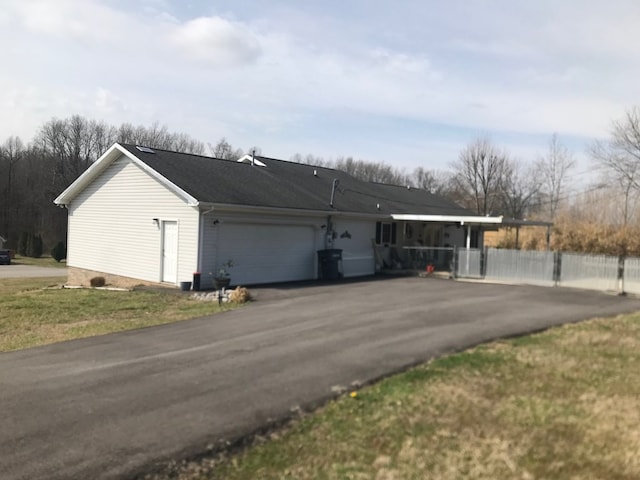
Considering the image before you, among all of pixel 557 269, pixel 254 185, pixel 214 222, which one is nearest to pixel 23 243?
pixel 254 185

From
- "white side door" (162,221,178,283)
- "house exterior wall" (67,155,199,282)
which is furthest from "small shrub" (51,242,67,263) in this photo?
"white side door" (162,221,178,283)

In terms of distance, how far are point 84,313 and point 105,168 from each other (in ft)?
29.5

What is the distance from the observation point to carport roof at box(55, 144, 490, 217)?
17188mm

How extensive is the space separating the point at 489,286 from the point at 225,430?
1409cm

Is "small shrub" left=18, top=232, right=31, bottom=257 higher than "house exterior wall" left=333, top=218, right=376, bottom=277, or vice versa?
"house exterior wall" left=333, top=218, right=376, bottom=277

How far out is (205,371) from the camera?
7270mm

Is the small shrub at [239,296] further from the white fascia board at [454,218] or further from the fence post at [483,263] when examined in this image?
the white fascia board at [454,218]

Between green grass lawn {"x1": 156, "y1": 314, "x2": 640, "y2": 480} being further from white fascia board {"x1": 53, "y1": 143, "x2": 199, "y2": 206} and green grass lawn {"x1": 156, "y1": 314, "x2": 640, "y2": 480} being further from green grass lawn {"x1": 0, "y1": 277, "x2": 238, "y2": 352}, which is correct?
white fascia board {"x1": 53, "y1": 143, "x2": 199, "y2": 206}

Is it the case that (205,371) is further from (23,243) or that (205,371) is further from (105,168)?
(23,243)

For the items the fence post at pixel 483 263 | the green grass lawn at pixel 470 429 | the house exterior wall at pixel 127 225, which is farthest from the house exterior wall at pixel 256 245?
the green grass lawn at pixel 470 429

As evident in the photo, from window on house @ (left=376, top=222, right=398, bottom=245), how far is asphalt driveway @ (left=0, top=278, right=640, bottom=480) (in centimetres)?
967

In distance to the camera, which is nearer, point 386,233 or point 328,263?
point 328,263

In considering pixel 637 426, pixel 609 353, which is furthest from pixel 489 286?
pixel 637 426

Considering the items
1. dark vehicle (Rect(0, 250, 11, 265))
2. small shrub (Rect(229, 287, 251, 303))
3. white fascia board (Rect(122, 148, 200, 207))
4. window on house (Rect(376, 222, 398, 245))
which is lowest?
dark vehicle (Rect(0, 250, 11, 265))
